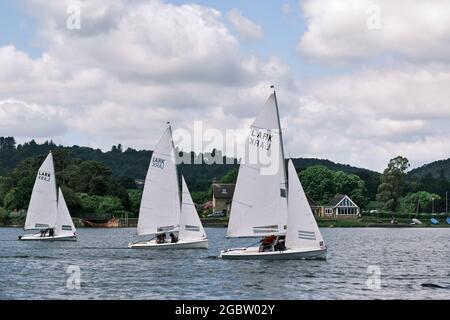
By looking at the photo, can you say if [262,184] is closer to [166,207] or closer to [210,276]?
[210,276]

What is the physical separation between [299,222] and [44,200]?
144 ft

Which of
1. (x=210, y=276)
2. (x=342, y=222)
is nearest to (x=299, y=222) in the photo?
(x=210, y=276)

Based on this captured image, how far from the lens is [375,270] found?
54.8 meters

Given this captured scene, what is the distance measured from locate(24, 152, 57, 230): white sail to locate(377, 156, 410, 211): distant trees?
379 feet

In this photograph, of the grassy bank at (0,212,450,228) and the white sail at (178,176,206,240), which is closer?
the white sail at (178,176,206,240)

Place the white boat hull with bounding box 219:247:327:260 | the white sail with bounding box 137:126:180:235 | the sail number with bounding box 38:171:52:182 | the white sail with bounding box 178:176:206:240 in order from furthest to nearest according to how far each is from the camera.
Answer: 1. the sail number with bounding box 38:171:52:182
2. the white sail with bounding box 137:126:180:235
3. the white sail with bounding box 178:176:206:240
4. the white boat hull with bounding box 219:247:327:260

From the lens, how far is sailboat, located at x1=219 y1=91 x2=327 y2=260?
55.3m

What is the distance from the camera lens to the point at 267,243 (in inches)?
2258

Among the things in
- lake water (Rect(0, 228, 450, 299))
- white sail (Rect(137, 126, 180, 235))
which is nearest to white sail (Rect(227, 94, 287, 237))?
lake water (Rect(0, 228, 450, 299))

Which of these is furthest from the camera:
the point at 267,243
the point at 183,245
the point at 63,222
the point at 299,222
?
the point at 63,222

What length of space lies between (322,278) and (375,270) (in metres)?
7.46

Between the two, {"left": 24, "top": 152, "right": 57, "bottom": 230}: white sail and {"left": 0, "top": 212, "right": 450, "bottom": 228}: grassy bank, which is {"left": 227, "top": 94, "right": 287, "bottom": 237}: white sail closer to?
{"left": 24, "top": 152, "right": 57, "bottom": 230}: white sail
